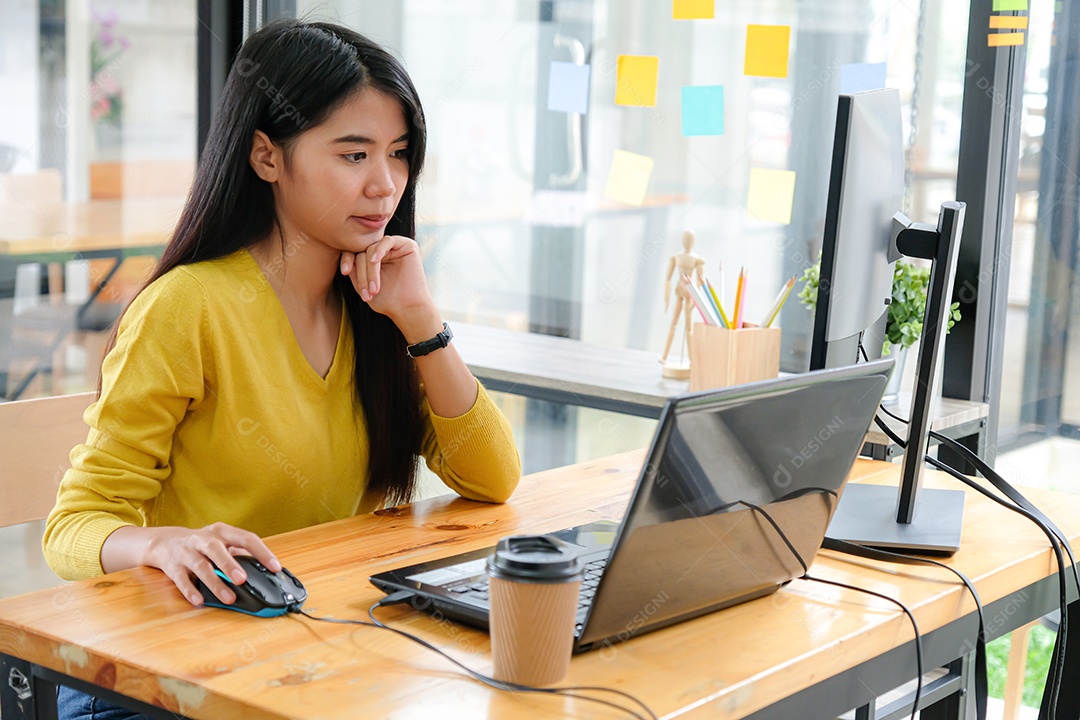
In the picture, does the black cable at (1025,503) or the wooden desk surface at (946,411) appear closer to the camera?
the black cable at (1025,503)

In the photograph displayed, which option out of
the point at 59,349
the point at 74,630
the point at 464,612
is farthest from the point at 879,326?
the point at 59,349

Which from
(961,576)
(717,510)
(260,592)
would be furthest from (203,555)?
(961,576)

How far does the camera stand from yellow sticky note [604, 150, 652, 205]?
2.64 m

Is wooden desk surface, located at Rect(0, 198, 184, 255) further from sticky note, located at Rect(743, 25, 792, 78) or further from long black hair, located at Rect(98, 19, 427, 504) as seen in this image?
sticky note, located at Rect(743, 25, 792, 78)

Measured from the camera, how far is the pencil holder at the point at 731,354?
6.52ft

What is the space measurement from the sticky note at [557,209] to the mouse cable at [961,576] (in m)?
1.63

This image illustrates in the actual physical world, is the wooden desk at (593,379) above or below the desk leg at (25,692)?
above

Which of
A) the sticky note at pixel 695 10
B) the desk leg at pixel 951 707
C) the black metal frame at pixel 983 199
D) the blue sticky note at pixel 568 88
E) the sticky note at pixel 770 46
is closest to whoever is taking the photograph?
the desk leg at pixel 951 707

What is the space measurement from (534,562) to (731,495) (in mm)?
187

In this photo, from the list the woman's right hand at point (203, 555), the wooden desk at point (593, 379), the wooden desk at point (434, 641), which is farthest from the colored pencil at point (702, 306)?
the woman's right hand at point (203, 555)

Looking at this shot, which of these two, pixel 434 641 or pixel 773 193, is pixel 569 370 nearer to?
pixel 773 193

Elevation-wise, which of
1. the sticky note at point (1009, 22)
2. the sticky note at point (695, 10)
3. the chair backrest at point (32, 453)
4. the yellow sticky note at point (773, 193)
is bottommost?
the chair backrest at point (32, 453)

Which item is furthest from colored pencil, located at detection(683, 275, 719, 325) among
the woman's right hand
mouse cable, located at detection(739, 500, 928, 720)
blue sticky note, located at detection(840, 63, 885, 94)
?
the woman's right hand

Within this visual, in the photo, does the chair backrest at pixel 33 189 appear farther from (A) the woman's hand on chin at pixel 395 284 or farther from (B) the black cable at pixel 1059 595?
(B) the black cable at pixel 1059 595
